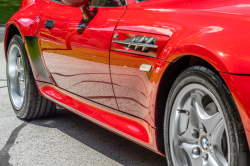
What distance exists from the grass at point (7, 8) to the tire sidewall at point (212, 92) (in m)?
18.4

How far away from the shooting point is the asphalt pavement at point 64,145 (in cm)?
296

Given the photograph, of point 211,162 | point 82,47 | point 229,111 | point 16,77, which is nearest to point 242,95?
point 229,111

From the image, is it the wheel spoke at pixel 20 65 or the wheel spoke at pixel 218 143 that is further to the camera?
the wheel spoke at pixel 20 65

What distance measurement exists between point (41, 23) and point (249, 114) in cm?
238

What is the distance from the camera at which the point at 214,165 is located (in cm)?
200

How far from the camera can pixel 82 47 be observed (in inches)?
110

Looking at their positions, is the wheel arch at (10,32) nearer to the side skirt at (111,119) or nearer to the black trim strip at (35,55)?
the black trim strip at (35,55)

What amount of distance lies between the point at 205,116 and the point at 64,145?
162 cm

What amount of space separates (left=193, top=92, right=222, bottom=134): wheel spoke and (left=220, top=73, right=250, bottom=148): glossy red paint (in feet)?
0.83

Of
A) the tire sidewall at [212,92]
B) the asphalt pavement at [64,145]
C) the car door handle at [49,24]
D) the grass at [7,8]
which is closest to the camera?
the tire sidewall at [212,92]

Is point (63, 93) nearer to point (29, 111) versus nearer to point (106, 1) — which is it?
point (29, 111)

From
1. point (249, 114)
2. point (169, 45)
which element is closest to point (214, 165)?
point (249, 114)

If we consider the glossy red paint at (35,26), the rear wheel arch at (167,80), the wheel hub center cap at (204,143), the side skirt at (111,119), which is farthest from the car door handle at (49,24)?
the wheel hub center cap at (204,143)

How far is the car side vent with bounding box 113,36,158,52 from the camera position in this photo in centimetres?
222
